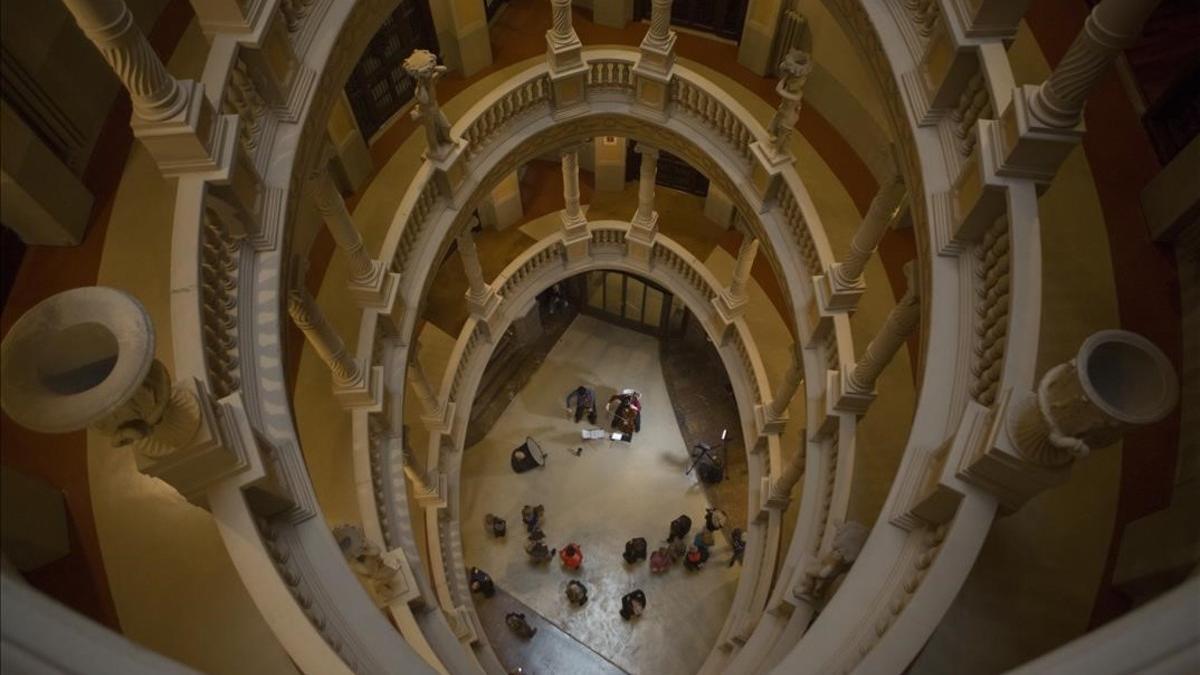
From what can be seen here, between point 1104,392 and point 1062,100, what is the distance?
2023mm

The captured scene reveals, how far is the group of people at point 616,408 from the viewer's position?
53.6 feet

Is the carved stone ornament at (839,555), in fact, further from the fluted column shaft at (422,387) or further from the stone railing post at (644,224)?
the stone railing post at (644,224)

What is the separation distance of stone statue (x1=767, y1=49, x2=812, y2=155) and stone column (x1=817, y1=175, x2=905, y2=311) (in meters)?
1.50

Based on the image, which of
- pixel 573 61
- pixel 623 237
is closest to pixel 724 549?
pixel 623 237

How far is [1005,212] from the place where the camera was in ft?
16.3

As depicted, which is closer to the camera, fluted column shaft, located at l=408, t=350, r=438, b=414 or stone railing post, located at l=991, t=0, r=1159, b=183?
stone railing post, located at l=991, t=0, r=1159, b=183

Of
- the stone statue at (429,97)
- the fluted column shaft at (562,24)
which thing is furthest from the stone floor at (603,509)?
the fluted column shaft at (562,24)

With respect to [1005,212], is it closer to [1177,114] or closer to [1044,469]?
[1044,469]

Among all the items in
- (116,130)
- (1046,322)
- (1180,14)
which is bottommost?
(1046,322)

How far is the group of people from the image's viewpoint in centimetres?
1634

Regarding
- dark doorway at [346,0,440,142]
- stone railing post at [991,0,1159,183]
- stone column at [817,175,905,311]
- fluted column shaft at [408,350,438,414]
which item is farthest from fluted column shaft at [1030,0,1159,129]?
dark doorway at [346,0,440,142]

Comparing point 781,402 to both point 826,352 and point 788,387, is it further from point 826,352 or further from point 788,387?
point 826,352

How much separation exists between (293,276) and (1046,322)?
21.3ft

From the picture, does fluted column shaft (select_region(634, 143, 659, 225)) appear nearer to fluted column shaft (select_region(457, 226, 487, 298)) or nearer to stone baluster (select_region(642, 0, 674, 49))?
stone baluster (select_region(642, 0, 674, 49))
